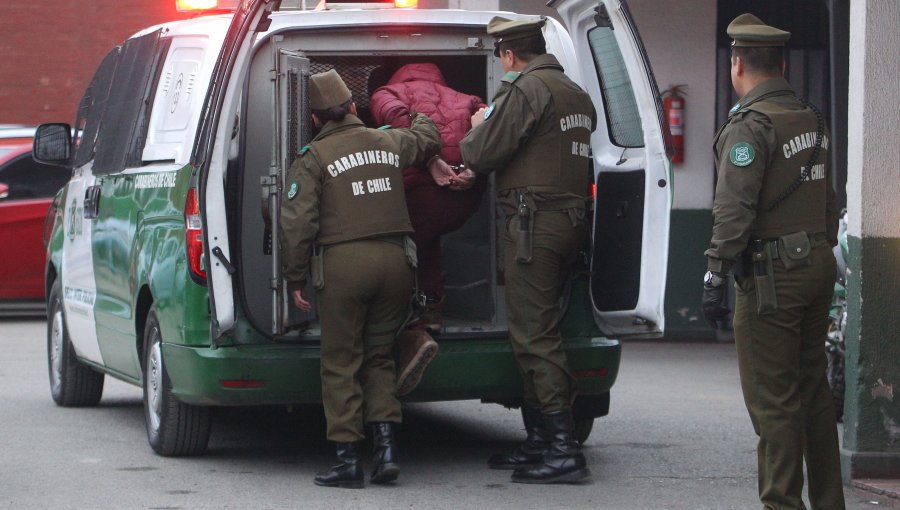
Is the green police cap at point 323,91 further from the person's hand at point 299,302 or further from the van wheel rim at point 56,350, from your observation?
the van wheel rim at point 56,350

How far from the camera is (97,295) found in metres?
8.33

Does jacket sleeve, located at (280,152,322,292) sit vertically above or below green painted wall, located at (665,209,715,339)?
above

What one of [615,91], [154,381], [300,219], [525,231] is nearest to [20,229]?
[154,381]

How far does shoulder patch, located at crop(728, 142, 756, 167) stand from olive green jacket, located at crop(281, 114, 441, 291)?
1732 mm

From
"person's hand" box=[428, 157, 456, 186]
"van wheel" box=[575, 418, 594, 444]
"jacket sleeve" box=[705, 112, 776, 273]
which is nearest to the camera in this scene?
"jacket sleeve" box=[705, 112, 776, 273]

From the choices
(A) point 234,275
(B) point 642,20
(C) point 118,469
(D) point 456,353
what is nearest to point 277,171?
(A) point 234,275

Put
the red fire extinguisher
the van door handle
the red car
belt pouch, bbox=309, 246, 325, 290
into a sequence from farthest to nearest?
the red car → the red fire extinguisher → the van door handle → belt pouch, bbox=309, 246, 325, 290

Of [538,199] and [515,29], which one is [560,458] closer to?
[538,199]

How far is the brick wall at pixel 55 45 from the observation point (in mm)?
20812

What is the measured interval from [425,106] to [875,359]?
2.28 m

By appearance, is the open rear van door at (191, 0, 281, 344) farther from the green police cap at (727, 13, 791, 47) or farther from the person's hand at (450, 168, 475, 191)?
the green police cap at (727, 13, 791, 47)

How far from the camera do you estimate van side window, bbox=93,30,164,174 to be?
7746 millimetres

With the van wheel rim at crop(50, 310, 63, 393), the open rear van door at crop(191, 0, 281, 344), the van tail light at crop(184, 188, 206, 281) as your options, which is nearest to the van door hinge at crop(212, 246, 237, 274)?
the open rear van door at crop(191, 0, 281, 344)

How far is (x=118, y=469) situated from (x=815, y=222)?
3.37m
